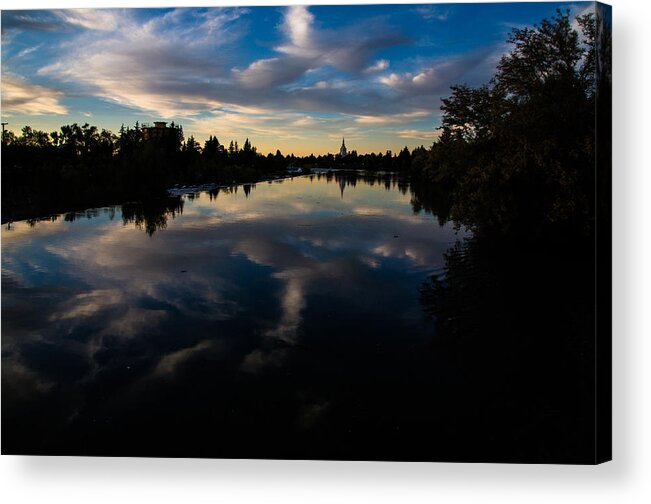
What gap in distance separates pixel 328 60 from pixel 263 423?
5240 millimetres

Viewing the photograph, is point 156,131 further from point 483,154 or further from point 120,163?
point 483,154

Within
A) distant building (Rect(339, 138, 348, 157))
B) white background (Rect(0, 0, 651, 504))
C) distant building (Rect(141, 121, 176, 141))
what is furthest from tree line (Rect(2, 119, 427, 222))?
white background (Rect(0, 0, 651, 504))

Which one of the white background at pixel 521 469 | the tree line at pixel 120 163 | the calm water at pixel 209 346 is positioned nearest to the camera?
the white background at pixel 521 469

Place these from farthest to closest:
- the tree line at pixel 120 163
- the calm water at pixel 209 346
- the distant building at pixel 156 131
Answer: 1. the distant building at pixel 156 131
2. the tree line at pixel 120 163
3. the calm water at pixel 209 346

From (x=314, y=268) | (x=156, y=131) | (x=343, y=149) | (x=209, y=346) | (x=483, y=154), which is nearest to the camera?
(x=209, y=346)

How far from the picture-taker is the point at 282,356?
7773mm

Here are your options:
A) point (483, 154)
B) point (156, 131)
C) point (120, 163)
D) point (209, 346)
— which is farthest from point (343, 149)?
point (120, 163)

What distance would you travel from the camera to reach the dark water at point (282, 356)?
6113 millimetres

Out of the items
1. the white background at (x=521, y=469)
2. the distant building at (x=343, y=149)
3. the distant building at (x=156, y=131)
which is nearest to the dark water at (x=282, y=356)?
the white background at (x=521, y=469)

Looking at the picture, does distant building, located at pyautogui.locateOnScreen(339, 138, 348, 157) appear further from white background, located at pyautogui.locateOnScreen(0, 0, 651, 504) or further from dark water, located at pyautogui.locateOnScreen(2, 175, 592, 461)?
white background, located at pyautogui.locateOnScreen(0, 0, 651, 504)

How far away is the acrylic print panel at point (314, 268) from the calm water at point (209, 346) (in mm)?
37

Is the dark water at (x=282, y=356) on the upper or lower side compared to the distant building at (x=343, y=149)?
lower

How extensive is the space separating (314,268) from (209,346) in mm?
5128

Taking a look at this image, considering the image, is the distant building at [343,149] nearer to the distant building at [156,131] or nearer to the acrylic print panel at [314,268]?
the acrylic print panel at [314,268]
